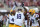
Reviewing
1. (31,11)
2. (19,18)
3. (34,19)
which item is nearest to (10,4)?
(19,18)

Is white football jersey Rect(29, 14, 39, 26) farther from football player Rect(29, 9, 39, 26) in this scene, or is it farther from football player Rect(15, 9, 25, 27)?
football player Rect(15, 9, 25, 27)

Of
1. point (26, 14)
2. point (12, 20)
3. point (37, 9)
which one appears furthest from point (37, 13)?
point (12, 20)

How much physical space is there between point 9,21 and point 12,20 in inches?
2.3

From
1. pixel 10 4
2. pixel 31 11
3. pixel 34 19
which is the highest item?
pixel 10 4

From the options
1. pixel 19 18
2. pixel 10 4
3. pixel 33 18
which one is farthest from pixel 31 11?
pixel 10 4

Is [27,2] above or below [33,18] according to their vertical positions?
above

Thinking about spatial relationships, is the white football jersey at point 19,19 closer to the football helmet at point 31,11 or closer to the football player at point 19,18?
the football player at point 19,18

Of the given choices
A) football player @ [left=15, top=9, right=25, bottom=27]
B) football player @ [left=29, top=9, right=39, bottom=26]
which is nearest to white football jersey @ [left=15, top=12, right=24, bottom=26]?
football player @ [left=15, top=9, right=25, bottom=27]

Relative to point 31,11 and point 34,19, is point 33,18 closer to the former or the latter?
point 34,19

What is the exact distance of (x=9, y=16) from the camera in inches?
82.6

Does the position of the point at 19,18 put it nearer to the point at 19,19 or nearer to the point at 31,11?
the point at 19,19

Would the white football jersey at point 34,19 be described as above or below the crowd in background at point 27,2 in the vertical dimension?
below

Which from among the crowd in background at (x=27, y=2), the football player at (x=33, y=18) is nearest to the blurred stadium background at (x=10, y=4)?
the crowd in background at (x=27, y=2)

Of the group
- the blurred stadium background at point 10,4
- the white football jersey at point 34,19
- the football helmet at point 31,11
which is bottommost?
the white football jersey at point 34,19
